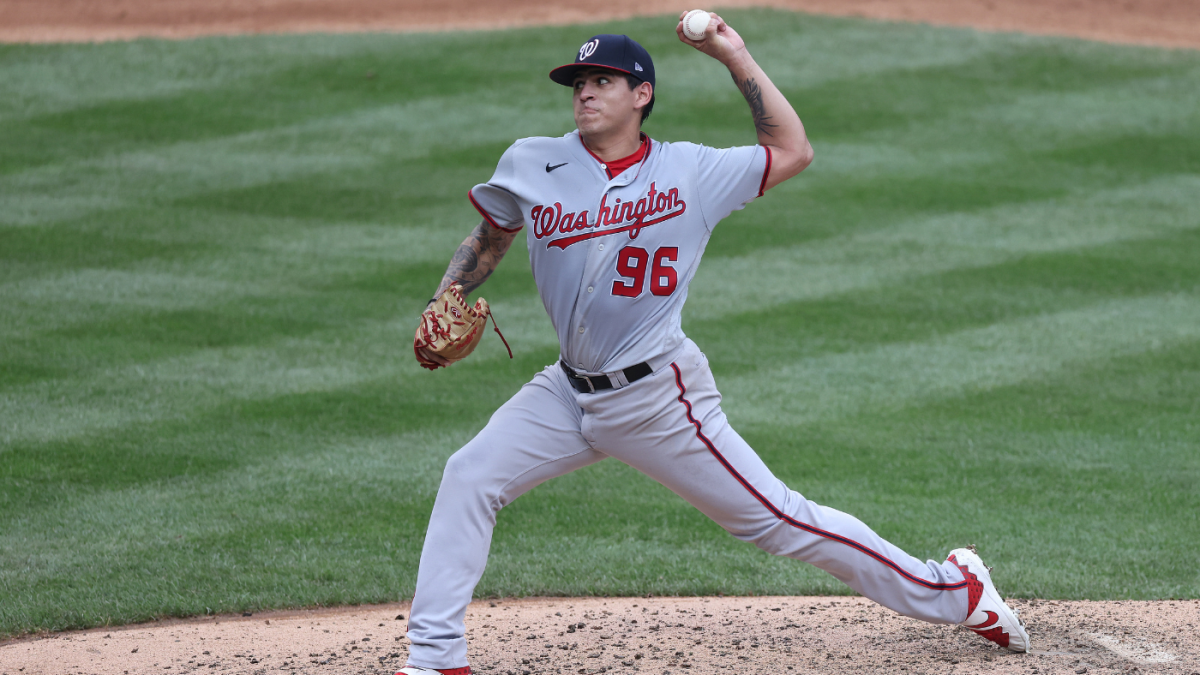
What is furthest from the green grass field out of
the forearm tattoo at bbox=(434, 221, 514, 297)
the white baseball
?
the white baseball

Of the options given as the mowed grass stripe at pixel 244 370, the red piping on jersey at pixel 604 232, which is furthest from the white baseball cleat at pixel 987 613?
the mowed grass stripe at pixel 244 370

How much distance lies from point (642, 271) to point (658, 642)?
4.53ft

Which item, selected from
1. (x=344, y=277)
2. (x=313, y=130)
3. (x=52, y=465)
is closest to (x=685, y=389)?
(x=52, y=465)

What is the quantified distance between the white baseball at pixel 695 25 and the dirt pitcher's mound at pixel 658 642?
1960 mm

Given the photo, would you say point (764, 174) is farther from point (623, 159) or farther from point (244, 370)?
point (244, 370)

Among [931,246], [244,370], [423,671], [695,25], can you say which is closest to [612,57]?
[695,25]

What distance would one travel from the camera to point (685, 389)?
3859 millimetres

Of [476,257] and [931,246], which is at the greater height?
[476,257]

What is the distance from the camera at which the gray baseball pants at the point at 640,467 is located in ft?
12.4

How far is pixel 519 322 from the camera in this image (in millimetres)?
8266

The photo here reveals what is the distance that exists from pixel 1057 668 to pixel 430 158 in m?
8.55

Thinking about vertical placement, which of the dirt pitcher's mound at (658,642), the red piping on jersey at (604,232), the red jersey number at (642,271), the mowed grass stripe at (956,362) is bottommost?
the dirt pitcher's mound at (658,642)

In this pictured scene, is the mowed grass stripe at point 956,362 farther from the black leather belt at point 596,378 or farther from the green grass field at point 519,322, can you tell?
the black leather belt at point 596,378

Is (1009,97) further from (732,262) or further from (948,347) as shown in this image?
(948,347)
